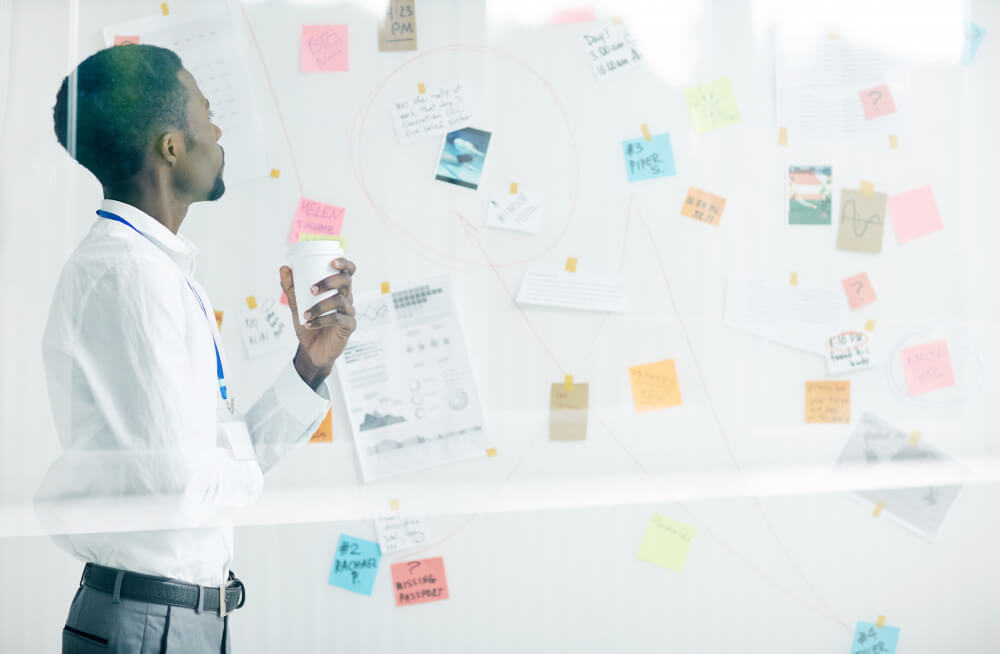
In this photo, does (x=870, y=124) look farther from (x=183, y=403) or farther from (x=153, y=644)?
(x=153, y=644)

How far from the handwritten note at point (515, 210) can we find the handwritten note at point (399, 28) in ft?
1.05

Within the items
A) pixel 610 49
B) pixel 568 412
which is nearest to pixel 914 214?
pixel 610 49

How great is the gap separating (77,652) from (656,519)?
100cm

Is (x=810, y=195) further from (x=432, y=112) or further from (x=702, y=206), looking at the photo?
(x=432, y=112)

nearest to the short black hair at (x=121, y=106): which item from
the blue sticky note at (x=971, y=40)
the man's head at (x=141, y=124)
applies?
the man's head at (x=141, y=124)

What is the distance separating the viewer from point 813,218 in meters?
1.55

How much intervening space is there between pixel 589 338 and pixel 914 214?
0.74 metres

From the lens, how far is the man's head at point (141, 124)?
1120mm

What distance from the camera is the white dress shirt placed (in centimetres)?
102

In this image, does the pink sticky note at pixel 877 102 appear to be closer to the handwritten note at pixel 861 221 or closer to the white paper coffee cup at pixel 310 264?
the handwritten note at pixel 861 221

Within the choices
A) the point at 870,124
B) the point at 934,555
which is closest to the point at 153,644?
the point at 934,555

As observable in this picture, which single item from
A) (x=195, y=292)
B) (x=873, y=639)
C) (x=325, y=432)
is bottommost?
(x=873, y=639)

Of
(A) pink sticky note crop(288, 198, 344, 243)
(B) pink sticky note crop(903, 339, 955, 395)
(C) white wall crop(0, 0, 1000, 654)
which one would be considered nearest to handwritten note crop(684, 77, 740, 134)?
(C) white wall crop(0, 0, 1000, 654)

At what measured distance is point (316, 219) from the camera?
55.0 inches
